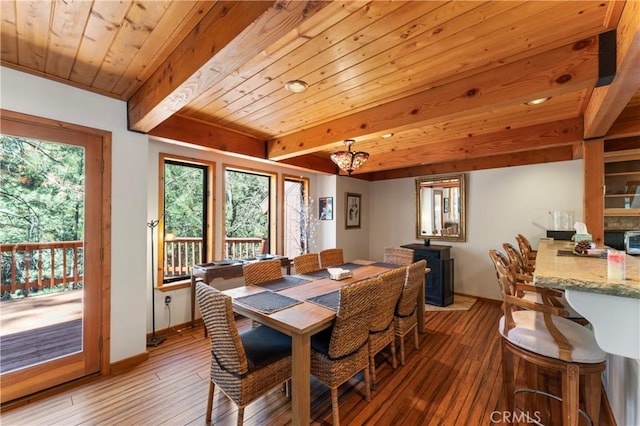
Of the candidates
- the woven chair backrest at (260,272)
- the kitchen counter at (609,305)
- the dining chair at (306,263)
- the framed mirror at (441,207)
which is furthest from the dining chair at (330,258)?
the kitchen counter at (609,305)

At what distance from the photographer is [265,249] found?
4.60 metres

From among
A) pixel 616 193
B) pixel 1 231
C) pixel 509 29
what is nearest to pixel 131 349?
pixel 1 231

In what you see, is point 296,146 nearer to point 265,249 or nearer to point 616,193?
point 265,249

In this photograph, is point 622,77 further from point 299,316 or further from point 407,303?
point 299,316

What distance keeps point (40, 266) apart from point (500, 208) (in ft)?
19.2

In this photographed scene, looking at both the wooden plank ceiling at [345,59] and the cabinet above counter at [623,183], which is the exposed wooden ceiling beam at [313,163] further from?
the cabinet above counter at [623,183]

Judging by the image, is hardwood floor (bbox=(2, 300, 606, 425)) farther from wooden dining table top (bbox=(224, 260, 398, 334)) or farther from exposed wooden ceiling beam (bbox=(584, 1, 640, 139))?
exposed wooden ceiling beam (bbox=(584, 1, 640, 139))

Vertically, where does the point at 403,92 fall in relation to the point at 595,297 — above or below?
above

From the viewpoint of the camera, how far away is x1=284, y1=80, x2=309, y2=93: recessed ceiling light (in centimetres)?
210

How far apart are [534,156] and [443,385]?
386 centimetres

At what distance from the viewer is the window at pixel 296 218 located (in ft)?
16.5

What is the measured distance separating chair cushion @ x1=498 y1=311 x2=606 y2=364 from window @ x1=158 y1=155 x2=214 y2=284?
3.52 meters

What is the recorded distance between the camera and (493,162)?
14.9 ft

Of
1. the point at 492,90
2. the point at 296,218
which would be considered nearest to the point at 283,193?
the point at 296,218
